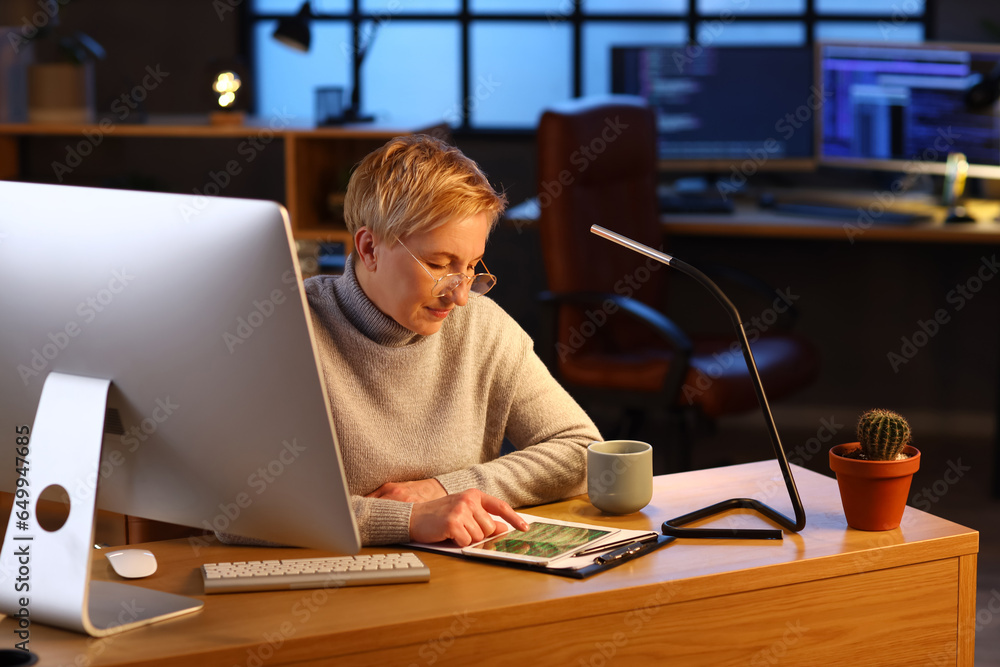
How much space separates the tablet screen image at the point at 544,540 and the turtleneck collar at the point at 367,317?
338mm

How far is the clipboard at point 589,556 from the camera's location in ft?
4.15

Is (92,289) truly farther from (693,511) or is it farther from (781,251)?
(781,251)

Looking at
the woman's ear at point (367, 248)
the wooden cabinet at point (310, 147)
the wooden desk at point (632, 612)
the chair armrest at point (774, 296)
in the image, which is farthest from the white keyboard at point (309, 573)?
the chair armrest at point (774, 296)

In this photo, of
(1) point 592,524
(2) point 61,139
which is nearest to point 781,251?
(2) point 61,139

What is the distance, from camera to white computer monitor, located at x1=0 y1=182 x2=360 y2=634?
3.35 ft

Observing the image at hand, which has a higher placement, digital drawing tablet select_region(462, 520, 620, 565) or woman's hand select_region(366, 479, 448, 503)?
woman's hand select_region(366, 479, 448, 503)

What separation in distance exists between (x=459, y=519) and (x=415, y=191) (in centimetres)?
44

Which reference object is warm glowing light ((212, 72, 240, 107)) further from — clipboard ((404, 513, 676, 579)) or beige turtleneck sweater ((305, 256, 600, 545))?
clipboard ((404, 513, 676, 579))

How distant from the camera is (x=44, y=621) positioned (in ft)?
3.76

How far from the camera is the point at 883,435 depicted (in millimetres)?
1388

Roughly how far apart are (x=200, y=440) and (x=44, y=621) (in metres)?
0.26

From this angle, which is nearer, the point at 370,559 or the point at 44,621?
the point at 44,621

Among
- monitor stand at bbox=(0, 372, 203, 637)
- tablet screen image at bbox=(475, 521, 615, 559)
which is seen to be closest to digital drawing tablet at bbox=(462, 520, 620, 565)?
tablet screen image at bbox=(475, 521, 615, 559)

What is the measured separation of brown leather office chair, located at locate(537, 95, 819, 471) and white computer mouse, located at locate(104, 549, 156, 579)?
1755mm
